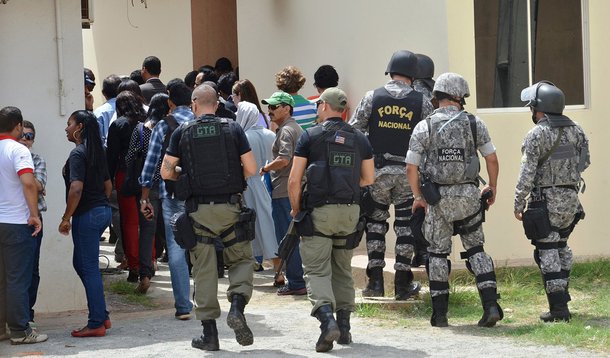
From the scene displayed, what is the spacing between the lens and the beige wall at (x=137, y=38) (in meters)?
17.6

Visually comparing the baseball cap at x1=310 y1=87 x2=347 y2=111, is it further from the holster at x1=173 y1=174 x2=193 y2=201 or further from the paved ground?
the paved ground

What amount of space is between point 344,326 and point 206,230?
1.22 metres

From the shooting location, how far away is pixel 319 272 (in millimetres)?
7844

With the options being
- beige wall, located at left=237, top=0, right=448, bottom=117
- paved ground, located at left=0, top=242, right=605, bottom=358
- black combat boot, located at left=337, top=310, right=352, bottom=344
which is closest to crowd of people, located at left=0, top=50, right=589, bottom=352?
black combat boot, located at left=337, top=310, right=352, bottom=344

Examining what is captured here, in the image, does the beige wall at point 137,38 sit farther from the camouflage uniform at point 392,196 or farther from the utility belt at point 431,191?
the utility belt at point 431,191

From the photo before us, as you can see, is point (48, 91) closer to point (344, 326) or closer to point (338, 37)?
point (344, 326)

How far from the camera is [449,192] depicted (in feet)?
27.8

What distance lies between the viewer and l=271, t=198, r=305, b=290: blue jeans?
1035 centimetres

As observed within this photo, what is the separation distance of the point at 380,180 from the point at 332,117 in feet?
4.81

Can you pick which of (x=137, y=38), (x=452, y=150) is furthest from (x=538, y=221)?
(x=137, y=38)

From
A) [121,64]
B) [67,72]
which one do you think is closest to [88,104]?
[67,72]

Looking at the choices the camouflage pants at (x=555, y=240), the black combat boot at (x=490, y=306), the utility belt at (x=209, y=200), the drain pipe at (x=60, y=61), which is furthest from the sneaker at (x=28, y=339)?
the camouflage pants at (x=555, y=240)

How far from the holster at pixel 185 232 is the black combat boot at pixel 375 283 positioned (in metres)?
2.24

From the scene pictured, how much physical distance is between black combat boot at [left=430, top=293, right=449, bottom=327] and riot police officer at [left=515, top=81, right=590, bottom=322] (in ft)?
2.62
